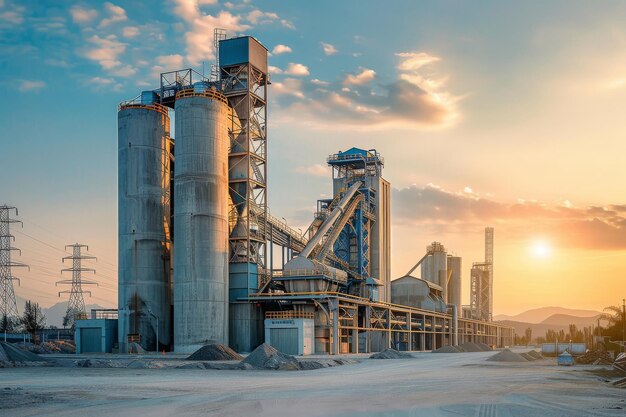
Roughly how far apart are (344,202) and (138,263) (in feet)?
94.0

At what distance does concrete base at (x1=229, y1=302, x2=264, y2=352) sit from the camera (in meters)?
74.0

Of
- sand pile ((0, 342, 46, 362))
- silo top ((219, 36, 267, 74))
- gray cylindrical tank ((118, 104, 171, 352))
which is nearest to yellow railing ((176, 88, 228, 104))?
gray cylindrical tank ((118, 104, 171, 352))

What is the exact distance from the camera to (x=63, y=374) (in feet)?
125

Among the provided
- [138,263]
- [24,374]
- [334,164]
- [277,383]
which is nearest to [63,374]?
[24,374]

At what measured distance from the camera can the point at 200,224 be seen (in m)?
70.2

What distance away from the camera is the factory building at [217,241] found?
69438 mm

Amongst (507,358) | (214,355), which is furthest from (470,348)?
(214,355)

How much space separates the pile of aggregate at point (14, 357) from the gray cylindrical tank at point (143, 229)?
22.6 meters

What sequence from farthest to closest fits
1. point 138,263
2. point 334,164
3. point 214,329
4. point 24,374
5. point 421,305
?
point 421,305 < point 334,164 < point 138,263 < point 214,329 < point 24,374

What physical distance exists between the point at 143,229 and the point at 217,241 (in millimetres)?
9383

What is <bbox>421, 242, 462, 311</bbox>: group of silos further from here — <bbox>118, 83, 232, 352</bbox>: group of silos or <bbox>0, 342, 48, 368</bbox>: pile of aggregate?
<bbox>0, 342, 48, 368</bbox>: pile of aggregate

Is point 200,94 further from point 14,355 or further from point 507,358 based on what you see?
point 507,358

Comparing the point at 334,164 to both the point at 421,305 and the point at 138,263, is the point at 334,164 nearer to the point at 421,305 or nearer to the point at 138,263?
the point at 421,305

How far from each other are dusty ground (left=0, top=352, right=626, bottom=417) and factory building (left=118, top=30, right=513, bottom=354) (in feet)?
109
